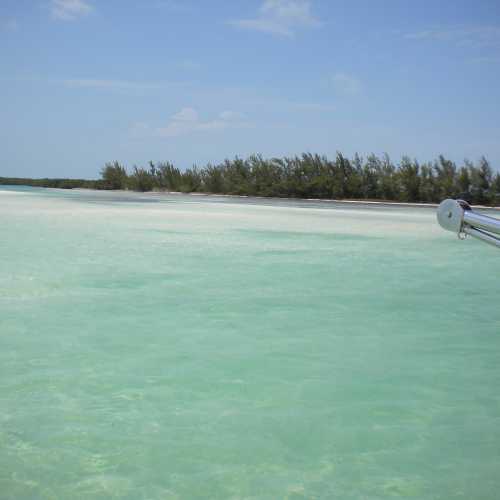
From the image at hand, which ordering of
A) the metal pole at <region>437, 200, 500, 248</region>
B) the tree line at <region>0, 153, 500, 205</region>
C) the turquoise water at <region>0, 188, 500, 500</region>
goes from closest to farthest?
the metal pole at <region>437, 200, 500, 248</region>
the turquoise water at <region>0, 188, 500, 500</region>
the tree line at <region>0, 153, 500, 205</region>

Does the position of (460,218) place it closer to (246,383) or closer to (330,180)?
(246,383)

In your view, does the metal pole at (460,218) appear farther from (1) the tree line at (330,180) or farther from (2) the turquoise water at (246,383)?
(1) the tree line at (330,180)

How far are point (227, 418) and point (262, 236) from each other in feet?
21.3

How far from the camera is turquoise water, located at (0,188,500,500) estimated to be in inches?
68.6

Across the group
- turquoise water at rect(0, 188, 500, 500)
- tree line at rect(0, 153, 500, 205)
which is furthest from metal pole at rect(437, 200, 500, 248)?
tree line at rect(0, 153, 500, 205)

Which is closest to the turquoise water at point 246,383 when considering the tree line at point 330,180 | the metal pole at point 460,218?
the metal pole at point 460,218

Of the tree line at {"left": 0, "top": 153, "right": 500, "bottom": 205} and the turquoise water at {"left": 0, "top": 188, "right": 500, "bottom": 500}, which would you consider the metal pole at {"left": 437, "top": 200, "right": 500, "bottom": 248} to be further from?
the tree line at {"left": 0, "top": 153, "right": 500, "bottom": 205}

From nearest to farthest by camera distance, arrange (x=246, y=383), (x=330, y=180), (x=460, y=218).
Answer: (x=460, y=218) < (x=246, y=383) < (x=330, y=180)

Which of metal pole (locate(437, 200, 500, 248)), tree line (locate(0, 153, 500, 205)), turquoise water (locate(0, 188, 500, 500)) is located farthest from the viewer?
tree line (locate(0, 153, 500, 205))

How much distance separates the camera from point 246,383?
8.19 feet

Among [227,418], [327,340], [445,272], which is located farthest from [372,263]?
[227,418]

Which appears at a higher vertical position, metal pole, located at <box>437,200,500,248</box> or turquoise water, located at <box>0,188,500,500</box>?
metal pole, located at <box>437,200,500,248</box>

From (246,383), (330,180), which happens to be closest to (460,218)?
(246,383)

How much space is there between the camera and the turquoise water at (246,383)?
174 centimetres
